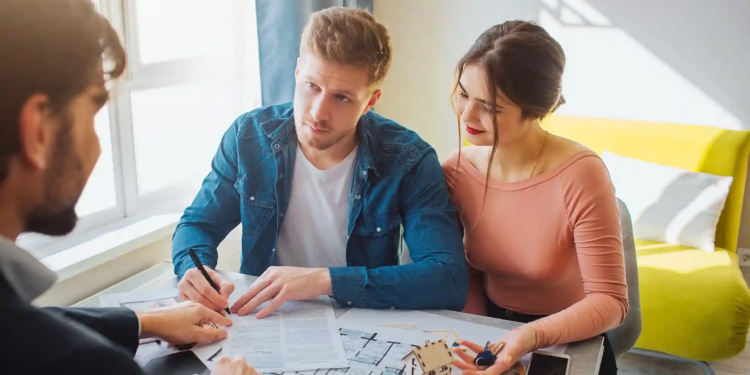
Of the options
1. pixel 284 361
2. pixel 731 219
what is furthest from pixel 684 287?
pixel 284 361

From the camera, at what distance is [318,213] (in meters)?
1.56

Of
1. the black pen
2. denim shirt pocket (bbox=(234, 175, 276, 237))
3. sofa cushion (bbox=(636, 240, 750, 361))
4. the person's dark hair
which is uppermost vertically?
the person's dark hair

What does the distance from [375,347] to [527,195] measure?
562 mm

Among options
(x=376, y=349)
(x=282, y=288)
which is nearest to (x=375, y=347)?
(x=376, y=349)

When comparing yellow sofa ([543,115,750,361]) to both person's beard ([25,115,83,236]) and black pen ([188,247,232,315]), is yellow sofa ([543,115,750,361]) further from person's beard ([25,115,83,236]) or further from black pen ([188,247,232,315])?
person's beard ([25,115,83,236])

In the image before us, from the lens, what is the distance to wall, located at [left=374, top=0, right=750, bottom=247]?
2742 mm

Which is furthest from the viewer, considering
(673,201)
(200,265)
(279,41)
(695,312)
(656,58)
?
(656,58)

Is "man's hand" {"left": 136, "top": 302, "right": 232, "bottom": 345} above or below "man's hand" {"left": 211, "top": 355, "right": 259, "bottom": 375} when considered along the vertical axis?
below

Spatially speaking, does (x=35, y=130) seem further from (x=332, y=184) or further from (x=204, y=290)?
(x=332, y=184)

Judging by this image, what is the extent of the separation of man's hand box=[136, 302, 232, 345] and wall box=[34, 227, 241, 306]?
23.9 inches

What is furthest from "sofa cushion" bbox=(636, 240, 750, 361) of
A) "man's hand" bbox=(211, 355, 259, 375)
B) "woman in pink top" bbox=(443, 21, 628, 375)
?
"man's hand" bbox=(211, 355, 259, 375)

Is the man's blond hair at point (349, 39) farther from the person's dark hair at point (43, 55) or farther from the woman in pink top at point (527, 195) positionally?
the person's dark hair at point (43, 55)

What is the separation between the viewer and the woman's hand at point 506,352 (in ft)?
3.34

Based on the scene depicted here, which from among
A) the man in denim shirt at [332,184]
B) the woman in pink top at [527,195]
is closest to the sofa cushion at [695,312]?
the woman in pink top at [527,195]
